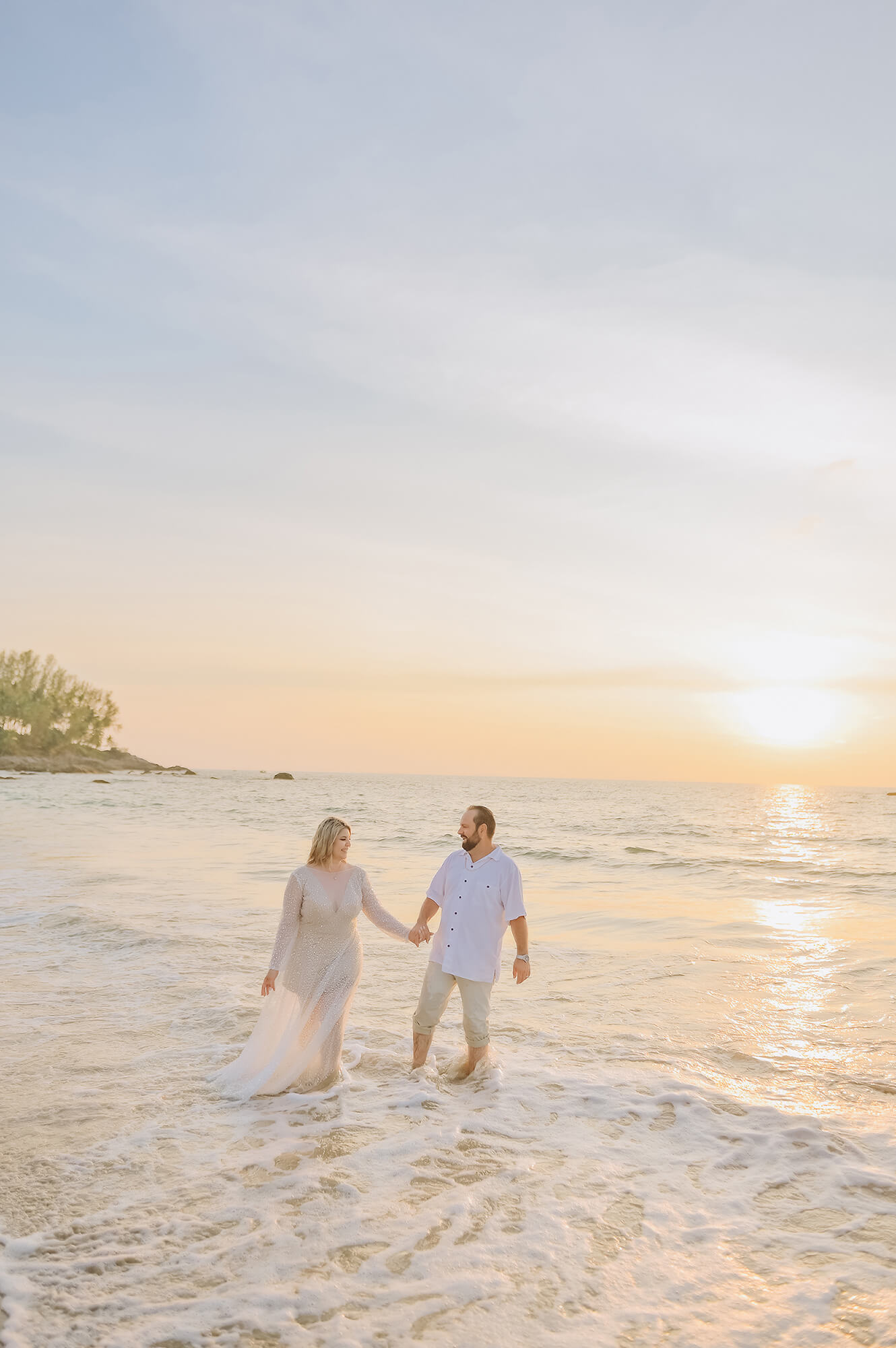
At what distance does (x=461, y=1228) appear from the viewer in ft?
14.8

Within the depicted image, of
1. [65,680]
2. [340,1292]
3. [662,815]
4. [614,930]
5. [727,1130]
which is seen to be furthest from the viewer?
[65,680]

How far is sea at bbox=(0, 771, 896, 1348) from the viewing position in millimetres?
3820

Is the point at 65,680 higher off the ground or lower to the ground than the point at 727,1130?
higher

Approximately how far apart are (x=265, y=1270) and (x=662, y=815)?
182 ft

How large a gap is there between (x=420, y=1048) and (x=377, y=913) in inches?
46.7

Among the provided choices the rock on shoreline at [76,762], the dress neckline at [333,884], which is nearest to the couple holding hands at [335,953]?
the dress neckline at [333,884]

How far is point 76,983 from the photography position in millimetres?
9523

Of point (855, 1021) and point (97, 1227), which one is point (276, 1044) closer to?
point (97, 1227)

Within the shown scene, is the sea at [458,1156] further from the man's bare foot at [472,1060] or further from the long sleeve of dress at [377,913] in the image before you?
the long sleeve of dress at [377,913]

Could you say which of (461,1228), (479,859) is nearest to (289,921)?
(479,859)

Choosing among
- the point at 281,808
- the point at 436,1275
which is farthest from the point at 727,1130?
the point at 281,808

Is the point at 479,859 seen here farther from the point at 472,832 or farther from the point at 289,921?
the point at 289,921

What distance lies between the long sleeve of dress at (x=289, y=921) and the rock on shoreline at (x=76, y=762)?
9977 centimetres

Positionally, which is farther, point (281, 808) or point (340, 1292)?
point (281, 808)
